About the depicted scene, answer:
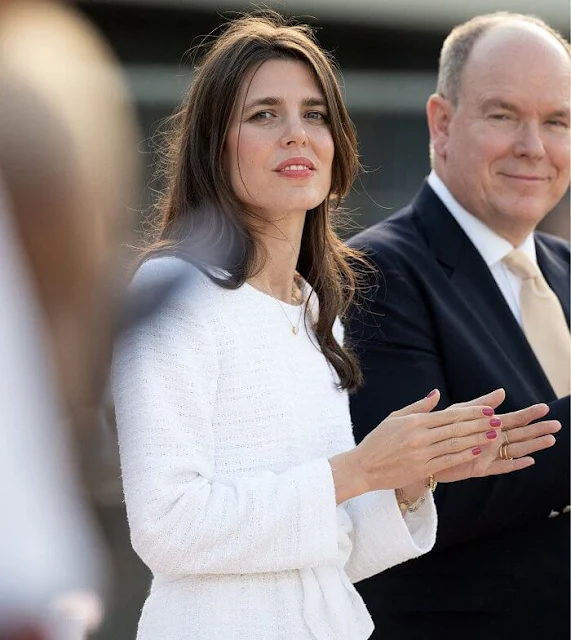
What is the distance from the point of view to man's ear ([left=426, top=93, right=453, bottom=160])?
282 cm

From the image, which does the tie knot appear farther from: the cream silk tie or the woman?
the woman

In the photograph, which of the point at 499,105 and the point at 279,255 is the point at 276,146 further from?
the point at 499,105

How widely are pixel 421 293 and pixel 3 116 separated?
6.63ft

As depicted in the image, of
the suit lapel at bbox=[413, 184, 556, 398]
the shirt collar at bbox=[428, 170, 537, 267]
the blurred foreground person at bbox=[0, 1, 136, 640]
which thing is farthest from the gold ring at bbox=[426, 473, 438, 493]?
the blurred foreground person at bbox=[0, 1, 136, 640]

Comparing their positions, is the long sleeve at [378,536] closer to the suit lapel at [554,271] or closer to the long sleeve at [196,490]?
the long sleeve at [196,490]

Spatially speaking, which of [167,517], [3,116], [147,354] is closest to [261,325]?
[147,354]

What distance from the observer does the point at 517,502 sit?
2223 millimetres

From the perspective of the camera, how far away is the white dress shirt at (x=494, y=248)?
8.45 ft

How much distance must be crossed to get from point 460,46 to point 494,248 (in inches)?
22.9

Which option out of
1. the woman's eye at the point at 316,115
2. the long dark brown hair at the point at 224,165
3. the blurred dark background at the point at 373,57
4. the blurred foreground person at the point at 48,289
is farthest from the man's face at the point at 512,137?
the blurred foreground person at the point at 48,289

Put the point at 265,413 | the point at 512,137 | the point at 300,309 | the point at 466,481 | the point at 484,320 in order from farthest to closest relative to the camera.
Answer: the point at 512,137
the point at 484,320
the point at 466,481
the point at 300,309
the point at 265,413

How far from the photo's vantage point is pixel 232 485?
A: 5.25 feet

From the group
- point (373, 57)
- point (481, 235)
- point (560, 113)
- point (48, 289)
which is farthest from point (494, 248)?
point (373, 57)

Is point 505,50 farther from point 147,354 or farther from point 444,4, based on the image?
point 444,4
